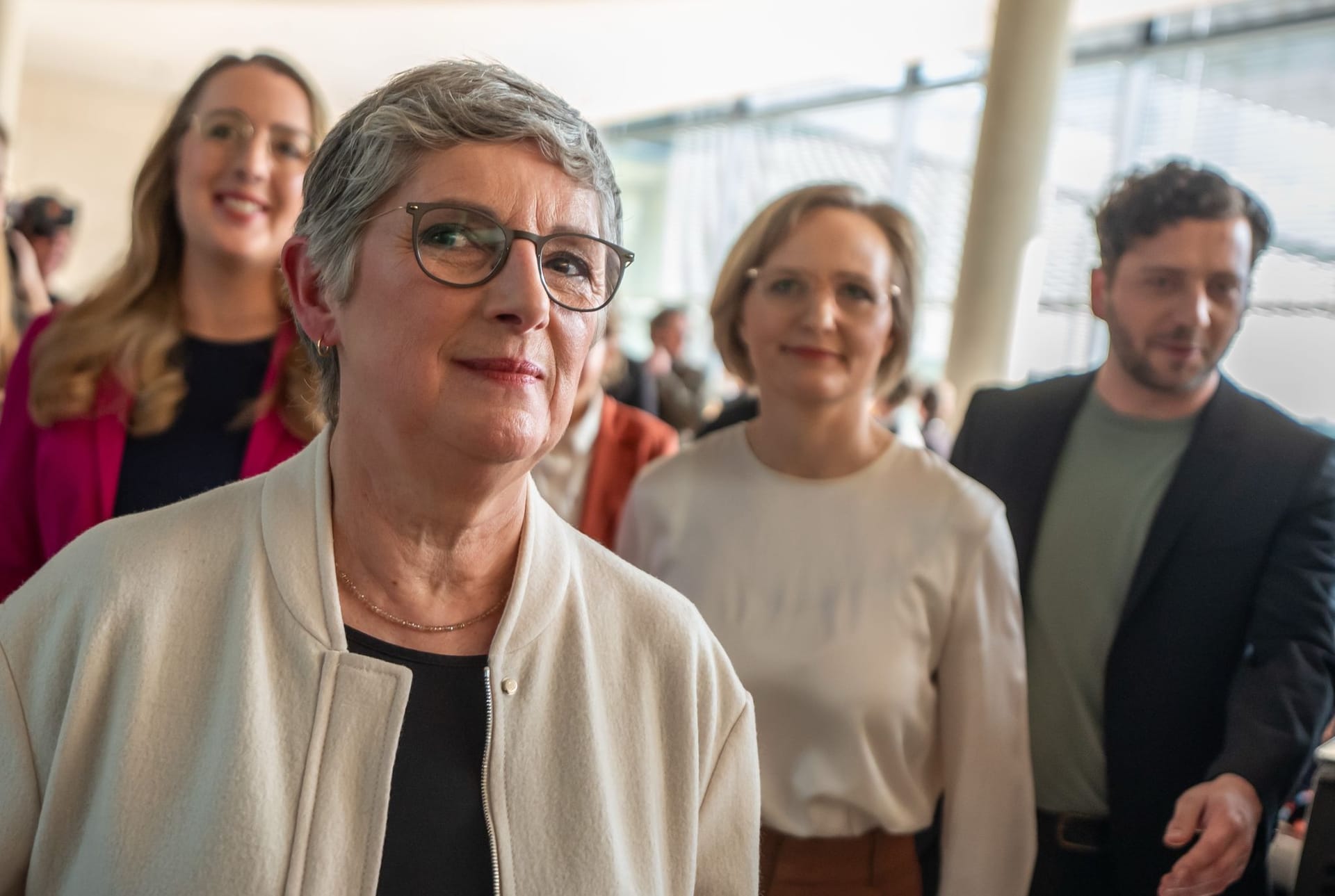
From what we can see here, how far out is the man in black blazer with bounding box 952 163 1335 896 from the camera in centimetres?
206

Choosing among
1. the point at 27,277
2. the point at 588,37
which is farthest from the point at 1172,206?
the point at 588,37

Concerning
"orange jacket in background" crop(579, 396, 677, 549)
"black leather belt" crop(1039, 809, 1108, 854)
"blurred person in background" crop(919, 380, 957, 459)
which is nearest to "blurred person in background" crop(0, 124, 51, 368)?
"orange jacket in background" crop(579, 396, 677, 549)

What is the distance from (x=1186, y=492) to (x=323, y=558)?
158 cm

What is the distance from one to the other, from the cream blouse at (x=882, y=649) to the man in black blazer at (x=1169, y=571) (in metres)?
0.19

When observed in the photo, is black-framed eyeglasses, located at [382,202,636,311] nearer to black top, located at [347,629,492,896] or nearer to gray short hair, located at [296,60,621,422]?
gray short hair, located at [296,60,621,422]

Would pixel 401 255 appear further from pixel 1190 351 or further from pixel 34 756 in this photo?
Result: pixel 1190 351

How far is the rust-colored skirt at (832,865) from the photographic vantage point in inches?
77.1

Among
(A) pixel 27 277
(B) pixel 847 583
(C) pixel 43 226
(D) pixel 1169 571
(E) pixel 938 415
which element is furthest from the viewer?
(E) pixel 938 415

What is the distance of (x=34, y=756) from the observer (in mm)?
1222

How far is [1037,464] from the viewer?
7.84ft

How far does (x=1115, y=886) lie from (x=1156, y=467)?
2.51ft

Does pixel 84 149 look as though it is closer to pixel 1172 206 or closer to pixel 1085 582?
pixel 1172 206

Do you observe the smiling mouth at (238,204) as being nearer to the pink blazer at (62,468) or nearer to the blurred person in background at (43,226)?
the pink blazer at (62,468)

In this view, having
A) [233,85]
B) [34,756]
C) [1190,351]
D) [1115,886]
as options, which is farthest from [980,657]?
[233,85]
